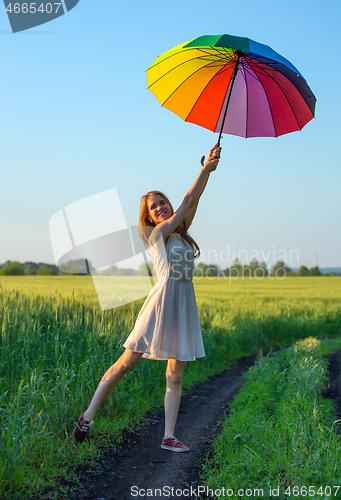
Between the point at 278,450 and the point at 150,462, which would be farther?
the point at 150,462

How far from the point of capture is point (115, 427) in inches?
167

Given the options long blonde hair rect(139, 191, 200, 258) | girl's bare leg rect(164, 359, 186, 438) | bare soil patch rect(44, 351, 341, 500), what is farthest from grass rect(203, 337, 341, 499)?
long blonde hair rect(139, 191, 200, 258)

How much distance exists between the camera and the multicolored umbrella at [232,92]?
13.9 ft

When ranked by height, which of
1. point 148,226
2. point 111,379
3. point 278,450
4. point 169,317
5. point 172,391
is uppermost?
point 148,226

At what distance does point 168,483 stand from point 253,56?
3.89 m

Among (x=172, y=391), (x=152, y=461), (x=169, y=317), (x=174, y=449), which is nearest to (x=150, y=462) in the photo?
(x=152, y=461)

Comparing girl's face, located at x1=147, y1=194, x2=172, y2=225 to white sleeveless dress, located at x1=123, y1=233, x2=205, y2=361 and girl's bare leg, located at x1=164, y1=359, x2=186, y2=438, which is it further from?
girl's bare leg, located at x1=164, y1=359, x2=186, y2=438

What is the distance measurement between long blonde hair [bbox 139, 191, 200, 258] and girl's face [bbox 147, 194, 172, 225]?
0.04 m

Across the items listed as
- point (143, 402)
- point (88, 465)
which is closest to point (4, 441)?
point (88, 465)

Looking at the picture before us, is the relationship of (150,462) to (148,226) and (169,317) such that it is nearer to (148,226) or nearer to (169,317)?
(169,317)

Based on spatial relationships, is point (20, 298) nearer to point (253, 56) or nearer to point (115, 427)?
point (115, 427)

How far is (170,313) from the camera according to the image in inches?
150

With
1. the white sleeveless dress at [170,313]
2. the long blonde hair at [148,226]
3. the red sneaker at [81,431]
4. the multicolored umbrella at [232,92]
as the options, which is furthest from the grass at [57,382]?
the multicolored umbrella at [232,92]

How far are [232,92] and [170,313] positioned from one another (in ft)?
8.32
